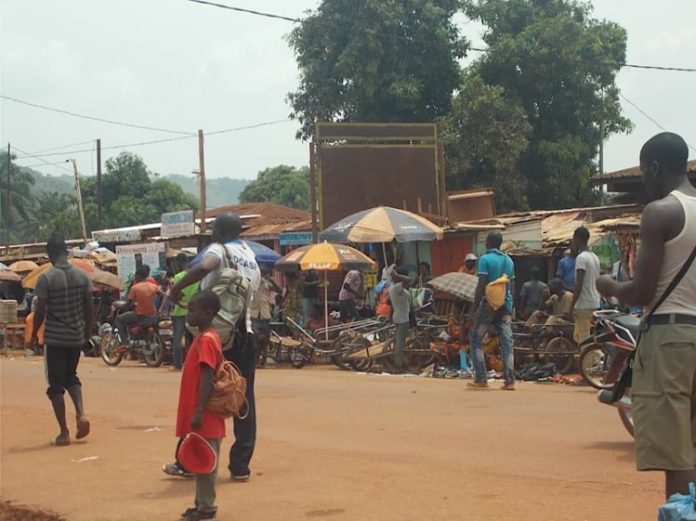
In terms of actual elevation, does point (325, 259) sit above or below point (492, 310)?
above

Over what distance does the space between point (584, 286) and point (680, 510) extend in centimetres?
900

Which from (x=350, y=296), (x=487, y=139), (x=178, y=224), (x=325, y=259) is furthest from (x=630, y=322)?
(x=178, y=224)

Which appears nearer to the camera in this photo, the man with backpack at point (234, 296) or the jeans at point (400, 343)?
the man with backpack at point (234, 296)

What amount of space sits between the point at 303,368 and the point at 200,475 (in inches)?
451

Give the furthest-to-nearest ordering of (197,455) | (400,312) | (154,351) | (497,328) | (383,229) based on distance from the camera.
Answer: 1. (154,351)
2. (383,229)
3. (400,312)
4. (497,328)
5. (197,455)

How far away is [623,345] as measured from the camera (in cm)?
780

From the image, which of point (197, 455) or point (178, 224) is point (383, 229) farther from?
point (178, 224)

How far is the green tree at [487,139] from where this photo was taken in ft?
95.3

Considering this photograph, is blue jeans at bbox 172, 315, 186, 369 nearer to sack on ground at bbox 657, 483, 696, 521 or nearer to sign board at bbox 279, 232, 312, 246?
sign board at bbox 279, 232, 312, 246

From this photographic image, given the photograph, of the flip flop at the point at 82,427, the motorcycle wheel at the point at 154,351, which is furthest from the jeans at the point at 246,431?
the motorcycle wheel at the point at 154,351

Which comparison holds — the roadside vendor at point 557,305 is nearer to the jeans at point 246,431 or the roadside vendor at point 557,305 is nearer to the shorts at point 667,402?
the jeans at point 246,431

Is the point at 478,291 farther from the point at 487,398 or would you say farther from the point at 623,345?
the point at 623,345

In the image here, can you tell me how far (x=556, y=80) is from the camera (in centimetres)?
3069

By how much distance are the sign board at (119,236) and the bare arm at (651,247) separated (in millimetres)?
29741
